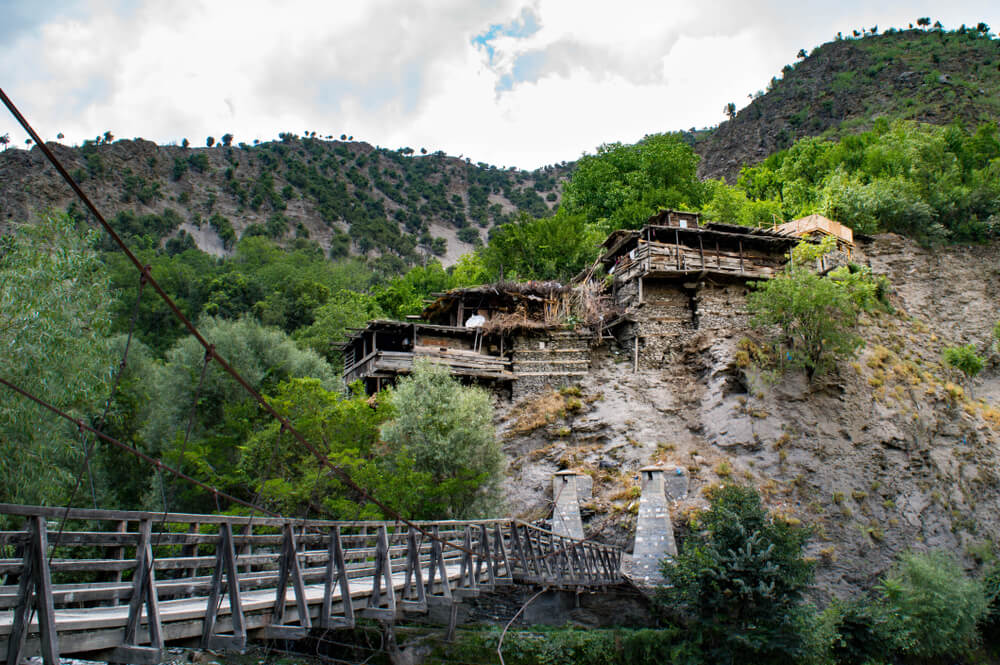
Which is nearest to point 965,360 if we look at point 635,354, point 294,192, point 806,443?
point 806,443

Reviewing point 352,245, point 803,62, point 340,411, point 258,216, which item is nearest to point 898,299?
point 340,411

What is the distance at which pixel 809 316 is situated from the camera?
82.7 feet

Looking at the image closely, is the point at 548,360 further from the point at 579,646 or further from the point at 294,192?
the point at 294,192

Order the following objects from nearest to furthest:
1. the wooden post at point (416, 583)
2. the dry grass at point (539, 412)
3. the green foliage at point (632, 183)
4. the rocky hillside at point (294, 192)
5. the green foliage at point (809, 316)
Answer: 1. the wooden post at point (416, 583)
2. the green foliage at point (809, 316)
3. the dry grass at point (539, 412)
4. the green foliage at point (632, 183)
5. the rocky hillside at point (294, 192)

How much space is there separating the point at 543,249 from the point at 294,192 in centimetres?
8031

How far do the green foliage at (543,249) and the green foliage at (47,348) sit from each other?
21522 millimetres

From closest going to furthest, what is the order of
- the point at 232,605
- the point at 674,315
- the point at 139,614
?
the point at 139,614 → the point at 232,605 → the point at 674,315

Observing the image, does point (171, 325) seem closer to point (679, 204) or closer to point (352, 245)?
point (679, 204)

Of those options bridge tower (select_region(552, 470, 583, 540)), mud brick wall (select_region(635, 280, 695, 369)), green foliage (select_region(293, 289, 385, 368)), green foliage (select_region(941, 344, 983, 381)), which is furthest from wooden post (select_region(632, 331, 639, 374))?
green foliage (select_region(293, 289, 385, 368))

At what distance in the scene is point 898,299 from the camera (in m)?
32.0

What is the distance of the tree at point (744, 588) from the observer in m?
16.9

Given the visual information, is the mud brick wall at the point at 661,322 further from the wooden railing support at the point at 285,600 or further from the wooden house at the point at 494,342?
the wooden railing support at the point at 285,600

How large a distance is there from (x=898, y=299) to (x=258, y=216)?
9033 cm

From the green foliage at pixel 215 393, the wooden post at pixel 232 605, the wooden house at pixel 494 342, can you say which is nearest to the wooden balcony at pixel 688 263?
the wooden house at pixel 494 342
